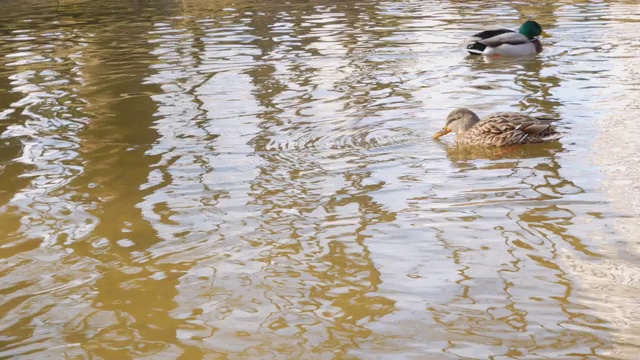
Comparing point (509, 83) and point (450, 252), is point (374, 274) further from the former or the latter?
point (509, 83)

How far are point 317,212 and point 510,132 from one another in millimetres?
2842

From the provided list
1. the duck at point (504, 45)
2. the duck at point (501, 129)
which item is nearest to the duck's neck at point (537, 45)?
the duck at point (504, 45)

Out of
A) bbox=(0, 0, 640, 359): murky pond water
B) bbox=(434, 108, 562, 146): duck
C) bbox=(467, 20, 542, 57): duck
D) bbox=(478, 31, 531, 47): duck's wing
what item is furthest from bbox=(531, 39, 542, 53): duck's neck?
bbox=(434, 108, 562, 146): duck

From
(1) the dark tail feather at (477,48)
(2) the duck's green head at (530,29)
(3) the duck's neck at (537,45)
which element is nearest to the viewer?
(1) the dark tail feather at (477,48)

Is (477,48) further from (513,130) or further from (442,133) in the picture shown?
(513,130)

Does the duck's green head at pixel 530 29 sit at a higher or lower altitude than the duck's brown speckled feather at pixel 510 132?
lower

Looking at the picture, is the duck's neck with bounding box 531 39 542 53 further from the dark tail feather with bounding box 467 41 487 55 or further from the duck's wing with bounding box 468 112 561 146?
the duck's wing with bounding box 468 112 561 146

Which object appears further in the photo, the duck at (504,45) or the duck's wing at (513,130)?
the duck at (504,45)

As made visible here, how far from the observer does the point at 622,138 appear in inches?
383

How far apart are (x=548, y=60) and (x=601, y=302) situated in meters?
10.1

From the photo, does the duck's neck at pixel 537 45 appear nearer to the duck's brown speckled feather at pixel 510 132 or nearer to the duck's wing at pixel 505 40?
the duck's wing at pixel 505 40

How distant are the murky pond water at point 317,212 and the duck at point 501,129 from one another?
16 centimetres

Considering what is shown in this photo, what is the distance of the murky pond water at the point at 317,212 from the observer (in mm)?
5660

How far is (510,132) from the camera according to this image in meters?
9.80
